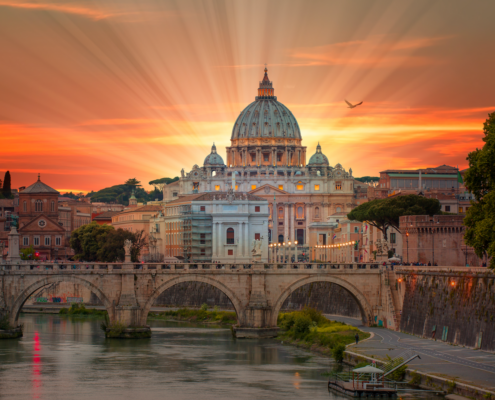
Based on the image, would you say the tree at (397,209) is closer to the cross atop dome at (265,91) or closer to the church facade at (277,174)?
the church facade at (277,174)

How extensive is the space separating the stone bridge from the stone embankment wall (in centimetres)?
324

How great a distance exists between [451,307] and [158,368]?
13817 mm

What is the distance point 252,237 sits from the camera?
4466 inches

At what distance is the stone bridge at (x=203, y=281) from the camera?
54750 mm

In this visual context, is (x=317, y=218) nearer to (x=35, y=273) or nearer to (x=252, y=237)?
(x=252, y=237)

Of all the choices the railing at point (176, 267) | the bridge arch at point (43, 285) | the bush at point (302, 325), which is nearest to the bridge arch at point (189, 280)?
the railing at point (176, 267)

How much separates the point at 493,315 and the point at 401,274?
13677 millimetres

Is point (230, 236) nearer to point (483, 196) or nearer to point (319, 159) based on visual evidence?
Answer: point (319, 159)

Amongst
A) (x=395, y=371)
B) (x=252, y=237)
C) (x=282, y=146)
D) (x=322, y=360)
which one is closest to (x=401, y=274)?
(x=322, y=360)

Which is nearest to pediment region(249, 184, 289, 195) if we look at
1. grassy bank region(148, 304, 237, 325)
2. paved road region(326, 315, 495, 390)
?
grassy bank region(148, 304, 237, 325)

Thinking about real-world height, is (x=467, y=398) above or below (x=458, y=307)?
below

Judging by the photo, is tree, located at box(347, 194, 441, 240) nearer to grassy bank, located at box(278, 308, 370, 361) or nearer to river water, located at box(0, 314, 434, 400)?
grassy bank, located at box(278, 308, 370, 361)

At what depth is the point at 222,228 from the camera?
112438 mm

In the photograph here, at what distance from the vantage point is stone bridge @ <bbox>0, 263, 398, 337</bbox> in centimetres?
5475
